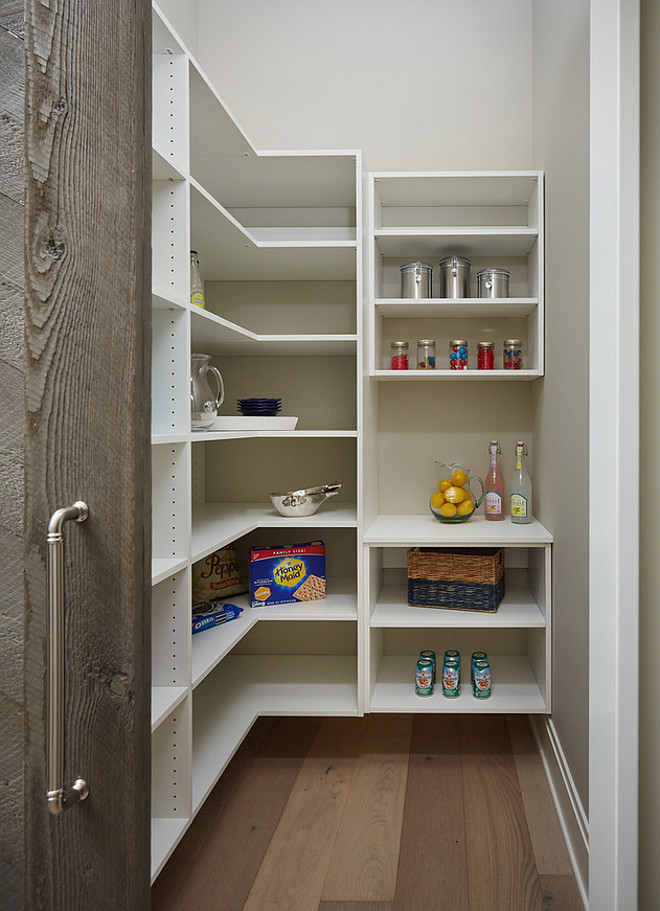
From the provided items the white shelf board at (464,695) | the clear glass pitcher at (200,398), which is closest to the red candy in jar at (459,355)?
the clear glass pitcher at (200,398)

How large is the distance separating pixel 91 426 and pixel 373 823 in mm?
1658

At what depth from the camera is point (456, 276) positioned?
103 inches

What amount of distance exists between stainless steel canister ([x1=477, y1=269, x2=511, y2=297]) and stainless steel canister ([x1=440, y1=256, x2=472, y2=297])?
6cm

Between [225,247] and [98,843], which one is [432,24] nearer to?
[225,247]

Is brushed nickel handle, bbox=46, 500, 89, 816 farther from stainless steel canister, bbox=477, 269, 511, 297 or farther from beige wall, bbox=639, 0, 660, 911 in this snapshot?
stainless steel canister, bbox=477, 269, 511, 297

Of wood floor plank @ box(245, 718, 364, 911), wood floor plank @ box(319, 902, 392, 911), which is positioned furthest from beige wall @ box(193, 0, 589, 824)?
wood floor plank @ box(319, 902, 392, 911)

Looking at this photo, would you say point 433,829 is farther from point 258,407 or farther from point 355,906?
point 258,407

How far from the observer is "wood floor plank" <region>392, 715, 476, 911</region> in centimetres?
171

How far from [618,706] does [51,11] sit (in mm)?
1391

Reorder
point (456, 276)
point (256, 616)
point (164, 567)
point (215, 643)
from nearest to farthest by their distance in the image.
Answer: point (164, 567) < point (215, 643) < point (256, 616) < point (456, 276)

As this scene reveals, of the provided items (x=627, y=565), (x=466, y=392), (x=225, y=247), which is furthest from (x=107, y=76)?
(x=466, y=392)

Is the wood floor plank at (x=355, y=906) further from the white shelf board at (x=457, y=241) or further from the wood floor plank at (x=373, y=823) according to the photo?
the white shelf board at (x=457, y=241)

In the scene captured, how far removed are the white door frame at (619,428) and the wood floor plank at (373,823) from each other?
1.94 ft

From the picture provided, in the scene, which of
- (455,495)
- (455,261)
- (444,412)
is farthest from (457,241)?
(455,495)
